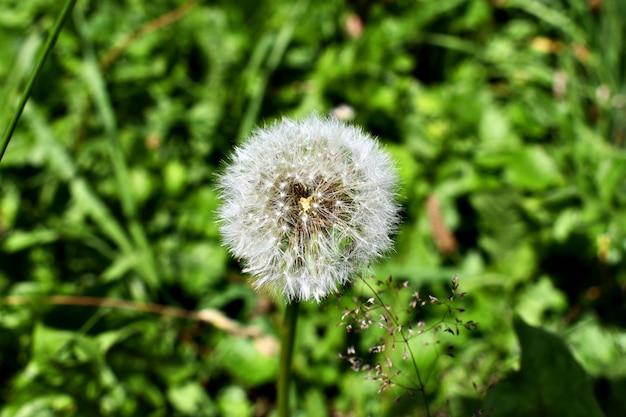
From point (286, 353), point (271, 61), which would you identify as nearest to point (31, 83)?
point (286, 353)

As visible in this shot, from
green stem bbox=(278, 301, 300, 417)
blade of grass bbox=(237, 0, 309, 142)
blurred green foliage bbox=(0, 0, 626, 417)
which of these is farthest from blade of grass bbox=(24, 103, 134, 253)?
green stem bbox=(278, 301, 300, 417)

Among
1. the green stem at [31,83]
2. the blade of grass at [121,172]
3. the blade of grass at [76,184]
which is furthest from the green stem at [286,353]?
the blade of grass at [76,184]

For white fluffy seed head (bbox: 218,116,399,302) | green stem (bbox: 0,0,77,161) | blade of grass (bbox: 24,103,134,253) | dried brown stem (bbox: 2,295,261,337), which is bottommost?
dried brown stem (bbox: 2,295,261,337)

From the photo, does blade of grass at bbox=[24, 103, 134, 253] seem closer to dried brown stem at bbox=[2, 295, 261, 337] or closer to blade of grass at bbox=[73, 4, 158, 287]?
blade of grass at bbox=[73, 4, 158, 287]

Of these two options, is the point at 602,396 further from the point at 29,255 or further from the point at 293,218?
the point at 29,255

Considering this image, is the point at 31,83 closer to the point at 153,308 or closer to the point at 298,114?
the point at 153,308

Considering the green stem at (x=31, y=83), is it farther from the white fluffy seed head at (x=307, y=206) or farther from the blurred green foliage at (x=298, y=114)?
the blurred green foliage at (x=298, y=114)

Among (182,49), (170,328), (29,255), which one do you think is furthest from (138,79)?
(170,328)
